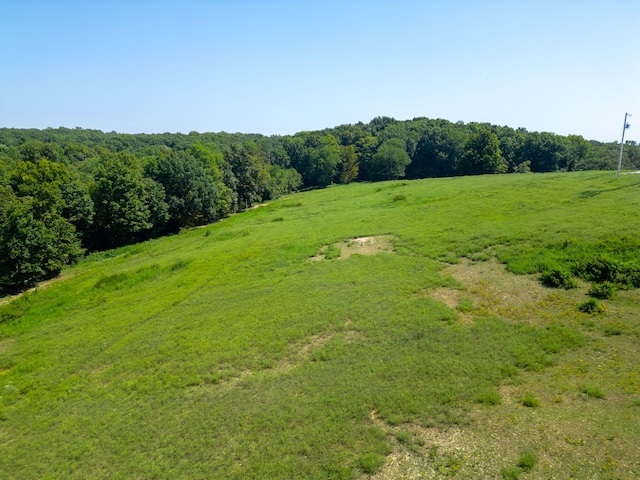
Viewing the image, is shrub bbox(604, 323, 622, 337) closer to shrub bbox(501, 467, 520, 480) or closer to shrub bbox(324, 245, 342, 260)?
shrub bbox(501, 467, 520, 480)

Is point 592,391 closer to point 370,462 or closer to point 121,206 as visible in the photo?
point 370,462

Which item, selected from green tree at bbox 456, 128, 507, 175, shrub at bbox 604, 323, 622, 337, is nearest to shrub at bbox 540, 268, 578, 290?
shrub at bbox 604, 323, 622, 337

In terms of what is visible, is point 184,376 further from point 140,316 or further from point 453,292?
point 453,292

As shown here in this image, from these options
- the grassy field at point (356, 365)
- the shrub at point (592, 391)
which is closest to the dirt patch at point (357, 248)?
the grassy field at point (356, 365)

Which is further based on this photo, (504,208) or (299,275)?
(504,208)

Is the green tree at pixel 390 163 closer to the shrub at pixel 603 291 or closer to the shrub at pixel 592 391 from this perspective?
the shrub at pixel 603 291

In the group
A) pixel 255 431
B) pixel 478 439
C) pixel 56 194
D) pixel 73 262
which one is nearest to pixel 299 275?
pixel 255 431
